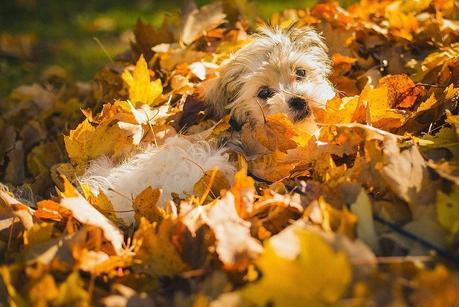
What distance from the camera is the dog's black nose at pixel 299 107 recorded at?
3.15 m

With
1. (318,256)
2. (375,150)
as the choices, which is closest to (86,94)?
(375,150)

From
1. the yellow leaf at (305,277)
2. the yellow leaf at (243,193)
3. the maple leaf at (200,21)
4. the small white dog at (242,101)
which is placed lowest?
the maple leaf at (200,21)

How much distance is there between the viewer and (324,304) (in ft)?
5.56

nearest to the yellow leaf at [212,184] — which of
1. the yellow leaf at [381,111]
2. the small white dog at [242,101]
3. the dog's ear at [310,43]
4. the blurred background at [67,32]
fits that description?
the small white dog at [242,101]

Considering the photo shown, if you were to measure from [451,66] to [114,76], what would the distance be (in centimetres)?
222

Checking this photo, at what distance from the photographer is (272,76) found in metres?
3.39

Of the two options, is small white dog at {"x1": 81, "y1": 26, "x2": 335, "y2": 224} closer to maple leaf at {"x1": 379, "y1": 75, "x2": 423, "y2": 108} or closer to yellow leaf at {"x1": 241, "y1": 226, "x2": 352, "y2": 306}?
maple leaf at {"x1": 379, "y1": 75, "x2": 423, "y2": 108}

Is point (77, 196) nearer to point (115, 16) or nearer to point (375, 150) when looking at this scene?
point (375, 150)

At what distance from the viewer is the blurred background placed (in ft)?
21.8

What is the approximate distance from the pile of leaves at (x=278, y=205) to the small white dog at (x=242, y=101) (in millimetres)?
116

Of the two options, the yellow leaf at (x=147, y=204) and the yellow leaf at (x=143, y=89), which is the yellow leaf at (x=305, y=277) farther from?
the yellow leaf at (x=143, y=89)

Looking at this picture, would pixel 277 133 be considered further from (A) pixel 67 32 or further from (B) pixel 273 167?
(A) pixel 67 32

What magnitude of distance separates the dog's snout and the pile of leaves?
0.44 feet

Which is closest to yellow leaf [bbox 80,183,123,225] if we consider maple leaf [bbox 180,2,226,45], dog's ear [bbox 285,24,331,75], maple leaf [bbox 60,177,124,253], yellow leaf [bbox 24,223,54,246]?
maple leaf [bbox 60,177,124,253]
